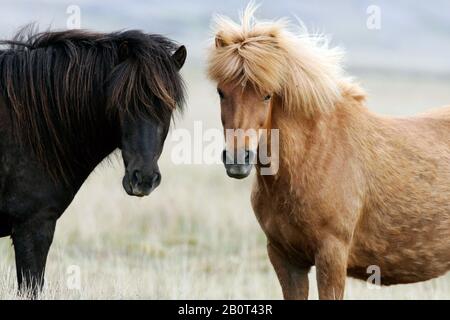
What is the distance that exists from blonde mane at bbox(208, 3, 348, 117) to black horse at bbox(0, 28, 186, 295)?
1.62ft

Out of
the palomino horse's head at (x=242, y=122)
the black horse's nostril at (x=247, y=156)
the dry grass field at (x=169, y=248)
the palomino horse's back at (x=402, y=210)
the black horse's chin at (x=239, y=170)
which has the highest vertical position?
the palomino horse's head at (x=242, y=122)

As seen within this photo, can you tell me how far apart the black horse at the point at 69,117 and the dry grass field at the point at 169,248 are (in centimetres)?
63

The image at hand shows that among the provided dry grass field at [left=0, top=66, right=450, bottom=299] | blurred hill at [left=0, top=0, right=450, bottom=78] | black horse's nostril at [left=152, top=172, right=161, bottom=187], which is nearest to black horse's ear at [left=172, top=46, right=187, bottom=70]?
dry grass field at [left=0, top=66, right=450, bottom=299]

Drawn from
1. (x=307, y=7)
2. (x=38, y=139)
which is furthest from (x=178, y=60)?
(x=307, y=7)

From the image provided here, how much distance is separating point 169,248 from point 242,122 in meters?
6.88

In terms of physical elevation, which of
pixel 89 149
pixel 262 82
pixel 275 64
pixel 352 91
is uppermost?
pixel 275 64

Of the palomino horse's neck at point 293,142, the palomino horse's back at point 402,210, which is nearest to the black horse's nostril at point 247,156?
the palomino horse's neck at point 293,142

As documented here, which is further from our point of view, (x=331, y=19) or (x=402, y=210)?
(x=331, y=19)

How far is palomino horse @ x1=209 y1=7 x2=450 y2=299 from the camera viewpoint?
6.02 meters

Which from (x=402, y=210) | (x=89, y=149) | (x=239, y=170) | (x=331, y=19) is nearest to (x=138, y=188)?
(x=89, y=149)

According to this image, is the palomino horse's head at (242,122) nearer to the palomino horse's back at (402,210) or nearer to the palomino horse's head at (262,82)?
the palomino horse's head at (262,82)

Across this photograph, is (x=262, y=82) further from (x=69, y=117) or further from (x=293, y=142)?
(x=69, y=117)

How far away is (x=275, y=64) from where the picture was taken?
237 inches

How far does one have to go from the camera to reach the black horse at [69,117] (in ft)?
20.7
